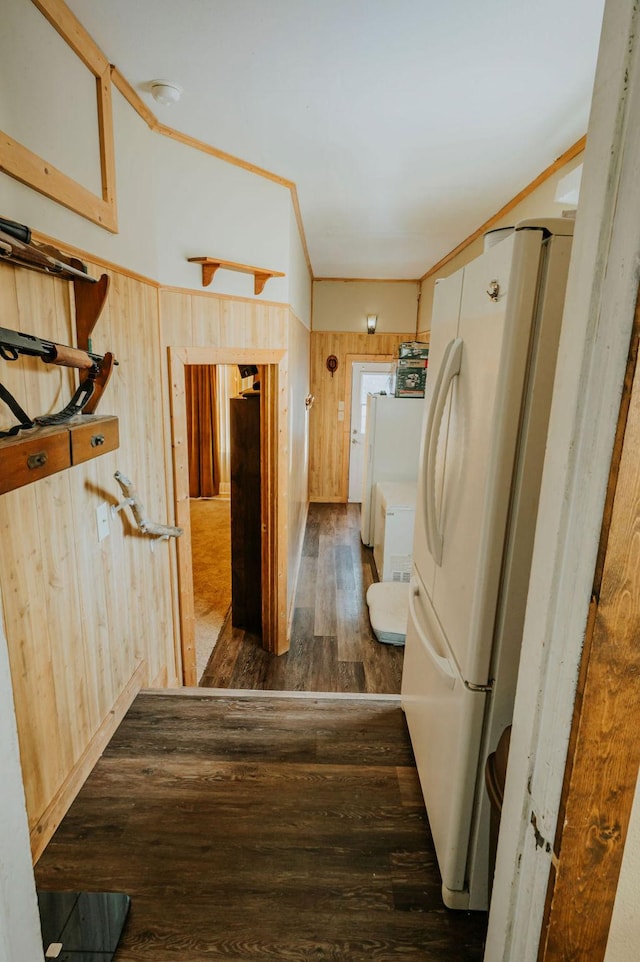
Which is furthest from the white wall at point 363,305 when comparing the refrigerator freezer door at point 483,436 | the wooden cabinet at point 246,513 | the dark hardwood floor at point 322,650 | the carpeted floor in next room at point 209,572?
the refrigerator freezer door at point 483,436

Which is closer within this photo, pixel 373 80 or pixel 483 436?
pixel 483 436

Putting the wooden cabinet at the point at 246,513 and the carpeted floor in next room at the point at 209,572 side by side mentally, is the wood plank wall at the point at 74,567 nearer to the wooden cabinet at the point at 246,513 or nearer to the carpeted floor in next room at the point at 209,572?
the wooden cabinet at the point at 246,513

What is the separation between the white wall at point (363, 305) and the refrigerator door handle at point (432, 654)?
5.44m

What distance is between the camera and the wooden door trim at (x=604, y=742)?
60cm

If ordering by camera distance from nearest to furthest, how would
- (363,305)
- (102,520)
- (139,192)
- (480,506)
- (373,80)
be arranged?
(480,506) → (102,520) → (373,80) → (139,192) → (363,305)

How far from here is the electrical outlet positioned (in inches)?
69.3

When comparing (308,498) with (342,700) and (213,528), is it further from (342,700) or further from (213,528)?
(342,700)

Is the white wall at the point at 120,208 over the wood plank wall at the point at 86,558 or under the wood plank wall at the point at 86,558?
over

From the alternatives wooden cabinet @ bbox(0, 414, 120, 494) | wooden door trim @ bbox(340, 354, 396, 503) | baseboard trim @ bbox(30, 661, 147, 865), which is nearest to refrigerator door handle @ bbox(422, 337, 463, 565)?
wooden cabinet @ bbox(0, 414, 120, 494)

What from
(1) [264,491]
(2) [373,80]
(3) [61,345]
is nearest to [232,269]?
(2) [373,80]

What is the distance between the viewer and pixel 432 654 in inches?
53.6

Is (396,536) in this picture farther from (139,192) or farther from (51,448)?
(51,448)

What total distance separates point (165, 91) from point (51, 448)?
165cm

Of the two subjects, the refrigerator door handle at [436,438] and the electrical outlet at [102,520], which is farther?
the electrical outlet at [102,520]
